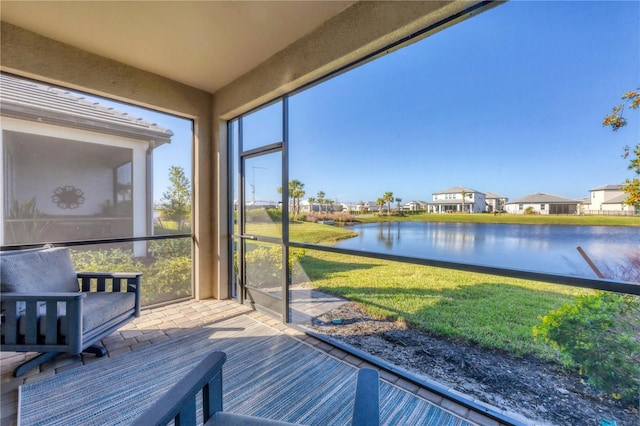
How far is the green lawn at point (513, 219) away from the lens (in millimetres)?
1364

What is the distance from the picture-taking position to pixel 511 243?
1662 mm

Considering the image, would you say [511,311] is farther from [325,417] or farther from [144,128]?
[144,128]

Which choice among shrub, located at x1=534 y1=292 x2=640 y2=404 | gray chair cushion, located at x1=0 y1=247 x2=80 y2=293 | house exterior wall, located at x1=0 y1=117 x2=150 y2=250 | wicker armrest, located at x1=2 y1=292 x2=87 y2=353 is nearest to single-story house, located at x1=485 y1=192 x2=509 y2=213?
shrub, located at x1=534 y1=292 x2=640 y2=404

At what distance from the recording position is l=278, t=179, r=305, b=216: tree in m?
2.84

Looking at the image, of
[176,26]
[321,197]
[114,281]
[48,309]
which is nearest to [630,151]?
[321,197]

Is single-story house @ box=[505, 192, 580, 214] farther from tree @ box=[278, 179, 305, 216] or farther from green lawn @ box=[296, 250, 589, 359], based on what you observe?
tree @ box=[278, 179, 305, 216]

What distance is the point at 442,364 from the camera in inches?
78.8

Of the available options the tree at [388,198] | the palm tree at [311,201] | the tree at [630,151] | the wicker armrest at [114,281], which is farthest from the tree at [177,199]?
the tree at [630,151]

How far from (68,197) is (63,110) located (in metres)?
0.93

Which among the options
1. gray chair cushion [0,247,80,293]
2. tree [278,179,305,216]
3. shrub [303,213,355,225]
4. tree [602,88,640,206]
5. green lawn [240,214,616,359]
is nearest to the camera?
tree [602,88,640,206]

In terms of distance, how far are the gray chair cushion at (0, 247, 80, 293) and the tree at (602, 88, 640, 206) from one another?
396cm

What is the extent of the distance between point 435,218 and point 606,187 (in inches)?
35.5

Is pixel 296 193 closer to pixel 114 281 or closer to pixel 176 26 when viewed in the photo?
pixel 176 26

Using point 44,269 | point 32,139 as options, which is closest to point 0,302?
point 44,269
